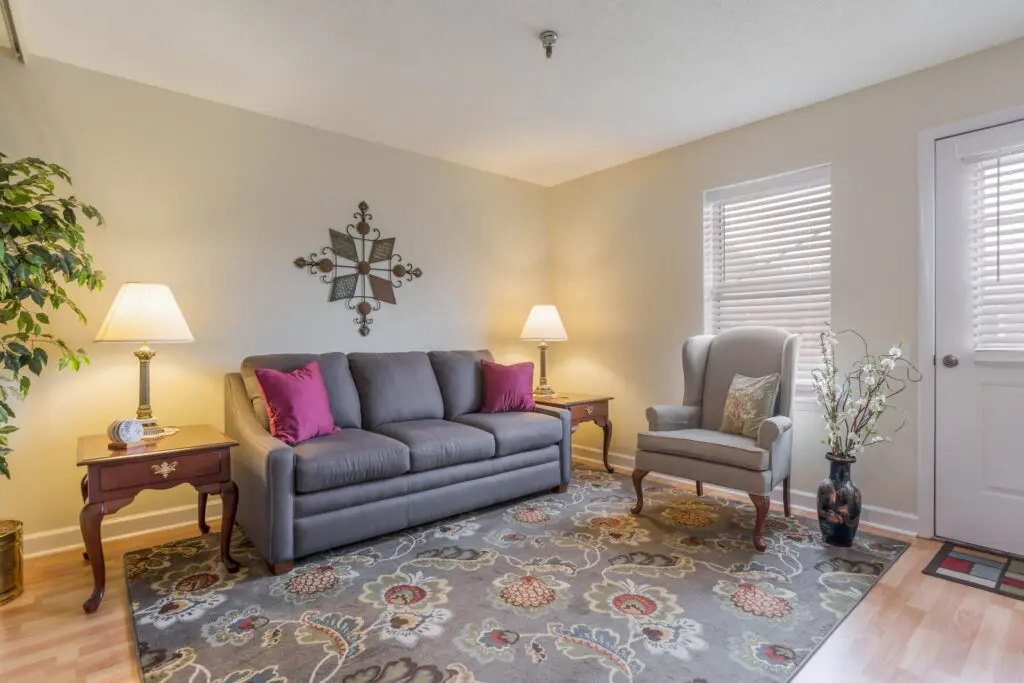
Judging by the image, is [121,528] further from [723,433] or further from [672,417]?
[723,433]

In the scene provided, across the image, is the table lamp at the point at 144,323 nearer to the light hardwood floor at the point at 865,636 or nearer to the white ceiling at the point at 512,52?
the light hardwood floor at the point at 865,636

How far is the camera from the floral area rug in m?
1.75

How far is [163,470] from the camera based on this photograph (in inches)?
90.6

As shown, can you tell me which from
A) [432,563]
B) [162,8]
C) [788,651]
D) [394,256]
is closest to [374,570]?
[432,563]

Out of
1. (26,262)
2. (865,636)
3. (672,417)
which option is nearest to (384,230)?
(26,262)

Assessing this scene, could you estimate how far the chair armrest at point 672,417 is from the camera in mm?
3320

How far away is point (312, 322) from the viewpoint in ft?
11.8

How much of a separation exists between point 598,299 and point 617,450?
4.22 ft

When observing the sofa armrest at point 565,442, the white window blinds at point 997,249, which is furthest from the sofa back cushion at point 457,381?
the white window blinds at point 997,249

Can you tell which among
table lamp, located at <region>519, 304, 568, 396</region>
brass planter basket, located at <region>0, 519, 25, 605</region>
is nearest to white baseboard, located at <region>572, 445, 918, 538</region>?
table lamp, located at <region>519, 304, 568, 396</region>

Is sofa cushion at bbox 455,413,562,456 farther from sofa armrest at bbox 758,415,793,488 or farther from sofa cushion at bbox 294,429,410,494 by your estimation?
sofa armrest at bbox 758,415,793,488

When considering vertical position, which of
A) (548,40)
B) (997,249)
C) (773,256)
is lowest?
(997,249)

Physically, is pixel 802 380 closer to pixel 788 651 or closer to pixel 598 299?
pixel 598 299

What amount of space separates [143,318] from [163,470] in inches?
28.4
